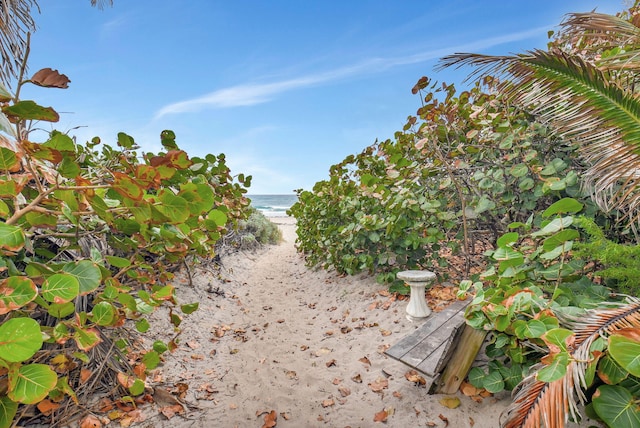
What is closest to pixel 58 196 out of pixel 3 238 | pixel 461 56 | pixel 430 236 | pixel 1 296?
pixel 3 238

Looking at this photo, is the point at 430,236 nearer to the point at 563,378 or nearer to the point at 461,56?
the point at 461,56

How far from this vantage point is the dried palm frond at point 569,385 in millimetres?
1290

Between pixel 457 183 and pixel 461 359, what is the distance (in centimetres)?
227

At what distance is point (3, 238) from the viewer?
3.67 ft

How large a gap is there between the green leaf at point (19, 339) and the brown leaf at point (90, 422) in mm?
1343

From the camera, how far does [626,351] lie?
119 cm

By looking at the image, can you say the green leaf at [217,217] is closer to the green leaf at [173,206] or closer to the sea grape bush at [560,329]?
the green leaf at [173,206]

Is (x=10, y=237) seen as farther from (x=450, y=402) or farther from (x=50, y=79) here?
(x=450, y=402)

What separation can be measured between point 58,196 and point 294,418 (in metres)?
2.24

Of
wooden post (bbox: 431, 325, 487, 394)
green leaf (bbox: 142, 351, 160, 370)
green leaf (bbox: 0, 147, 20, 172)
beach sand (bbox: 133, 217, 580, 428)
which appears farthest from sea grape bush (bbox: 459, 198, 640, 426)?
green leaf (bbox: 0, 147, 20, 172)

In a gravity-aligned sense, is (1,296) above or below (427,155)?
below

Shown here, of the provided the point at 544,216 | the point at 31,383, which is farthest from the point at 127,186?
the point at 544,216

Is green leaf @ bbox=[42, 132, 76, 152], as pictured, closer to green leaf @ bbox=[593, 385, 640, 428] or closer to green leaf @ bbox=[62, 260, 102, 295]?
green leaf @ bbox=[62, 260, 102, 295]

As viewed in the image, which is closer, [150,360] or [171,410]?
[150,360]
